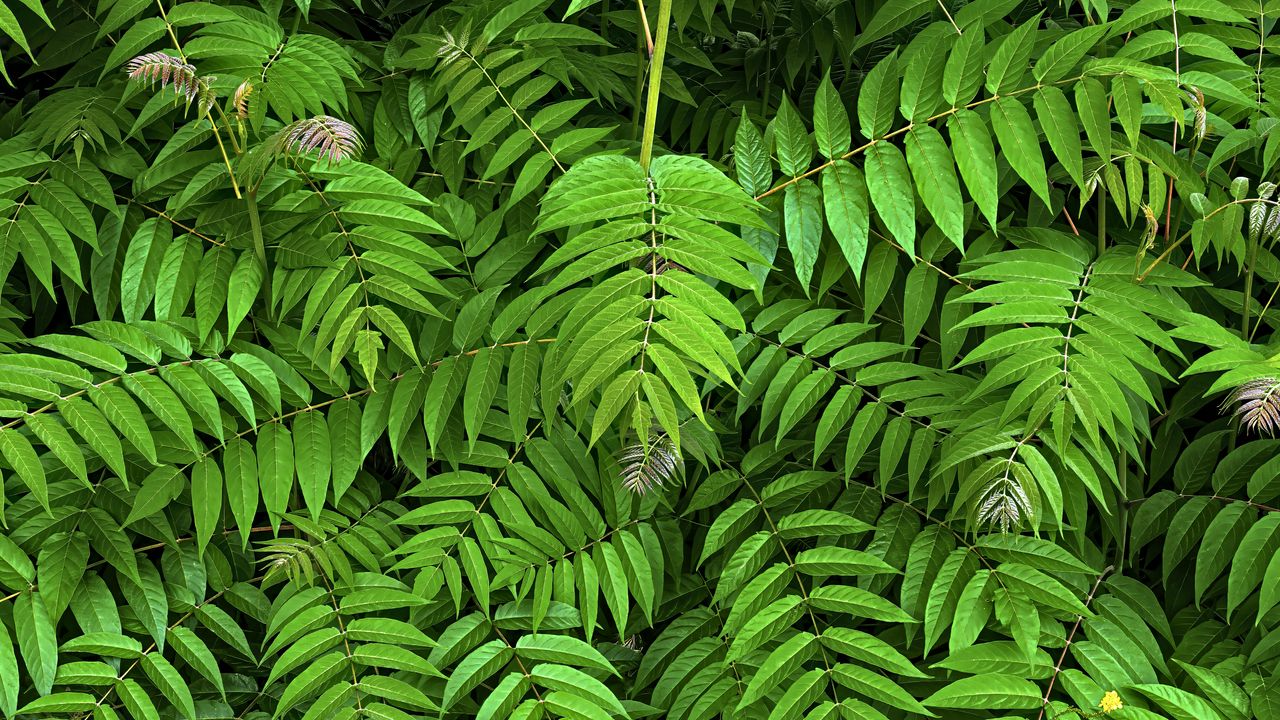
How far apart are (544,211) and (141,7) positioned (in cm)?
105

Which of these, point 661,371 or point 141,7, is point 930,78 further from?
point 141,7

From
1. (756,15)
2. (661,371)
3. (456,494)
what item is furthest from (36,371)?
(756,15)

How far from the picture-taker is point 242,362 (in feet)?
6.78

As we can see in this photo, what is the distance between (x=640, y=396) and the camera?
5.46 feet

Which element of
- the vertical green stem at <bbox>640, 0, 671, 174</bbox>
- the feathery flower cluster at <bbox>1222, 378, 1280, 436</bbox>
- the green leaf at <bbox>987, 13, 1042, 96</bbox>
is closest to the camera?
the feathery flower cluster at <bbox>1222, 378, 1280, 436</bbox>

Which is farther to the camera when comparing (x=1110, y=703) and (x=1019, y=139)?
(x=1019, y=139)

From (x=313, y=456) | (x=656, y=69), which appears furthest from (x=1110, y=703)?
(x=313, y=456)

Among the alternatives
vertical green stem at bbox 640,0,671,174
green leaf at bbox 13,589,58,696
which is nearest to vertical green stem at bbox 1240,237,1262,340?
vertical green stem at bbox 640,0,671,174

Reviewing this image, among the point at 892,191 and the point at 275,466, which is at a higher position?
the point at 892,191

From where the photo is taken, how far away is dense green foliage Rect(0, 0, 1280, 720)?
1.88 m

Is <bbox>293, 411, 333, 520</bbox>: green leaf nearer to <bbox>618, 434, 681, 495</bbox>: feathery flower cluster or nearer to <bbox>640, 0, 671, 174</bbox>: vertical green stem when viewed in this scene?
<bbox>618, 434, 681, 495</bbox>: feathery flower cluster

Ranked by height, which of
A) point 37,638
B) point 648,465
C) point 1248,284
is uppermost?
point 1248,284

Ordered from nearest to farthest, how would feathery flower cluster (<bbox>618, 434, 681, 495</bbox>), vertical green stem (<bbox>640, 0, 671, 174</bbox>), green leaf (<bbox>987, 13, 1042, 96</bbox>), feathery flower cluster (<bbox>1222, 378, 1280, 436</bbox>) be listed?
feathery flower cluster (<bbox>1222, 378, 1280, 436</bbox>) → feathery flower cluster (<bbox>618, 434, 681, 495</bbox>) → vertical green stem (<bbox>640, 0, 671, 174</bbox>) → green leaf (<bbox>987, 13, 1042, 96</bbox>)

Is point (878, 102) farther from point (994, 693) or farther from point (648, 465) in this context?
point (994, 693)
